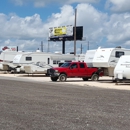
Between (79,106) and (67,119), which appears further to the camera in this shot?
(79,106)

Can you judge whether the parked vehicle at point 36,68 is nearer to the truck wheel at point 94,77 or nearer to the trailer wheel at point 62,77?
the trailer wheel at point 62,77

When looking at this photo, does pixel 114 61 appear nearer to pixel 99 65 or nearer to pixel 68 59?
pixel 99 65

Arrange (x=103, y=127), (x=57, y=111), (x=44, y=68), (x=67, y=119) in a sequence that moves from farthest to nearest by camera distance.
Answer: (x=44, y=68) < (x=57, y=111) < (x=67, y=119) < (x=103, y=127)

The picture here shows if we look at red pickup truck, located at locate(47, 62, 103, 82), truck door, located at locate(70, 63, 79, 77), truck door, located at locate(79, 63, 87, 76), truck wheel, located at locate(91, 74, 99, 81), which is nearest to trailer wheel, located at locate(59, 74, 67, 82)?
red pickup truck, located at locate(47, 62, 103, 82)

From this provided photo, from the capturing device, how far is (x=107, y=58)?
91.7 ft

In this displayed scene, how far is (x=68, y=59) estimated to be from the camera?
1651 inches

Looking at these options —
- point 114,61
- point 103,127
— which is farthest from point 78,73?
point 103,127

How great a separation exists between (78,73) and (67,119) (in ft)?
69.0

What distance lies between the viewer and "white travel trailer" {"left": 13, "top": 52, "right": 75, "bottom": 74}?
124 feet

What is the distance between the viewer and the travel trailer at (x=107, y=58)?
28.0m

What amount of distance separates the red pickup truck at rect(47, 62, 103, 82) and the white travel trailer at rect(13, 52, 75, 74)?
310 inches

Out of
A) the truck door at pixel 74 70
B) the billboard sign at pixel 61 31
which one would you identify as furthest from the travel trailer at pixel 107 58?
the billboard sign at pixel 61 31

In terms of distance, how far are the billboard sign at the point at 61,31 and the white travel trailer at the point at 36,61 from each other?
3549 cm

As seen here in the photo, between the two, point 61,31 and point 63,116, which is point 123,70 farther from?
point 61,31
